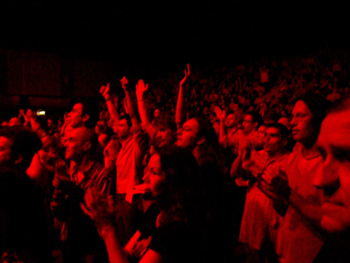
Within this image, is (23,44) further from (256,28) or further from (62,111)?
(256,28)

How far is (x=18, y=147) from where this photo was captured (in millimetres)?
2217

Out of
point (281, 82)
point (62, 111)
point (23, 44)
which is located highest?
point (23, 44)

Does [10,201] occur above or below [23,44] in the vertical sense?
below

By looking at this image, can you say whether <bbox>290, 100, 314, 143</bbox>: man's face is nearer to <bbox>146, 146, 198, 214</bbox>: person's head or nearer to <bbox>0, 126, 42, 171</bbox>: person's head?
<bbox>146, 146, 198, 214</bbox>: person's head

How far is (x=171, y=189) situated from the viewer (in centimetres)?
161

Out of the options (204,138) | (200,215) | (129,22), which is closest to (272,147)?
(204,138)

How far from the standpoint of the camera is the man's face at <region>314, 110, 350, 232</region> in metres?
0.80

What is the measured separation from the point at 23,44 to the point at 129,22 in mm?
4074

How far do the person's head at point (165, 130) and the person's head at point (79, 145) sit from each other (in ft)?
2.31

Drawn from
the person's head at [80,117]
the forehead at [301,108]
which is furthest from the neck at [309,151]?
the person's head at [80,117]

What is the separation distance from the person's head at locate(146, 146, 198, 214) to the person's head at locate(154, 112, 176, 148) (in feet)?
4.59

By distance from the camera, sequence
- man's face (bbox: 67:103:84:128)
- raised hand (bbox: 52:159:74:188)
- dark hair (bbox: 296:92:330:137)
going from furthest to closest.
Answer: man's face (bbox: 67:103:84:128), raised hand (bbox: 52:159:74:188), dark hair (bbox: 296:92:330:137)

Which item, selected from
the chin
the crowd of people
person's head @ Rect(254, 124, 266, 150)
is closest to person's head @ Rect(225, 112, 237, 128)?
the crowd of people

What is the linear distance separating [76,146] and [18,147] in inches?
19.5
